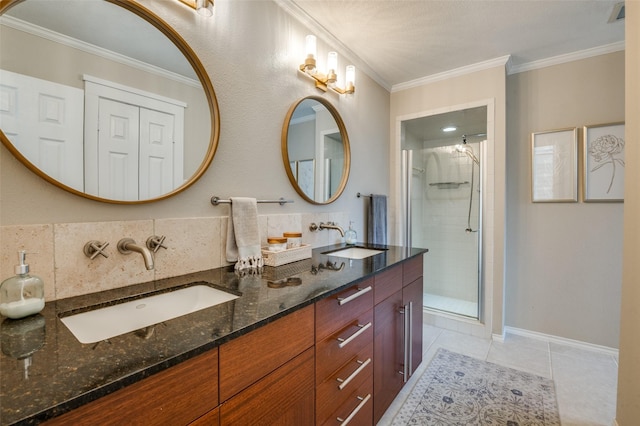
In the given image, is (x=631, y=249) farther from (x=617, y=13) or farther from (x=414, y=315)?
(x=617, y=13)

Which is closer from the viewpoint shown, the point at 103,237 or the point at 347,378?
the point at 103,237

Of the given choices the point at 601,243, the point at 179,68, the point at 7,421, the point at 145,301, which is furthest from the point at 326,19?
the point at 601,243

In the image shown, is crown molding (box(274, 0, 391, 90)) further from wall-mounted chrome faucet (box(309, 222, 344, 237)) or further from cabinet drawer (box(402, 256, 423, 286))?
cabinet drawer (box(402, 256, 423, 286))

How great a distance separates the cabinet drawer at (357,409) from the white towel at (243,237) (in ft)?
2.35

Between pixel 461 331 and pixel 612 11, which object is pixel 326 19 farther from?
pixel 461 331

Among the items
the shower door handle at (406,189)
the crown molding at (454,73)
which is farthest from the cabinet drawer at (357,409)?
the crown molding at (454,73)

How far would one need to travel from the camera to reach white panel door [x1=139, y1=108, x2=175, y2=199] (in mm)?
1123

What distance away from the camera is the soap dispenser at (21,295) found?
73 centimetres

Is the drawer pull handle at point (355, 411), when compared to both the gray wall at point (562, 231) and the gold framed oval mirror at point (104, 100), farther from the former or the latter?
the gray wall at point (562, 231)

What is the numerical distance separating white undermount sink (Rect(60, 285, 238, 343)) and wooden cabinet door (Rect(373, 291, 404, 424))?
808 millimetres

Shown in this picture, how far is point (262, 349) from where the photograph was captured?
80 centimetres

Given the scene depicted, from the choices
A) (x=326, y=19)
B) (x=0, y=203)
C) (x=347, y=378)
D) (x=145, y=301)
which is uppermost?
(x=326, y=19)

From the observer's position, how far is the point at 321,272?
1.33 m

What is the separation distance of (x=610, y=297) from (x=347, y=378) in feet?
8.05
